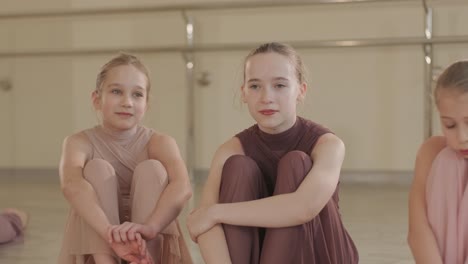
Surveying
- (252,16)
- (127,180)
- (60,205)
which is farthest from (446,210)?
(252,16)

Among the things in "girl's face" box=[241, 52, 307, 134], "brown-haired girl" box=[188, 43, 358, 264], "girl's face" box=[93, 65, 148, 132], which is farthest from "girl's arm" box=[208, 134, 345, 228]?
"girl's face" box=[93, 65, 148, 132]

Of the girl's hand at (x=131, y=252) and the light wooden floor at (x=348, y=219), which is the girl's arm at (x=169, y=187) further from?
the light wooden floor at (x=348, y=219)

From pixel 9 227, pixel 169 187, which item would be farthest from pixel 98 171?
pixel 9 227

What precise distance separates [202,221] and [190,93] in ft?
8.53

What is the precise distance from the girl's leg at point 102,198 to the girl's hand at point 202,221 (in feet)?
0.79

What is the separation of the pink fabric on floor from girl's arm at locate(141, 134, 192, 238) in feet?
1.72

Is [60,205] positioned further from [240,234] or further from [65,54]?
[240,234]

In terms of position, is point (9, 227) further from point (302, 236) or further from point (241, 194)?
point (302, 236)

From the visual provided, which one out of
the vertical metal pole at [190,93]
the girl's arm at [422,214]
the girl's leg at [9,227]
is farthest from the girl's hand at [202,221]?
the vertical metal pole at [190,93]

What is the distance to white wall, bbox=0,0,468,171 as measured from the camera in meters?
3.83

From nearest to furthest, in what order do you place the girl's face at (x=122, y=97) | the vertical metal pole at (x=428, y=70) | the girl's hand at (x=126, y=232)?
the girl's hand at (x=126, y=232) < the girl's face at (x=122, y=97) < the vertical metal pole at (x=428, y=70)

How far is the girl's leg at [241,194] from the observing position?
142 cm

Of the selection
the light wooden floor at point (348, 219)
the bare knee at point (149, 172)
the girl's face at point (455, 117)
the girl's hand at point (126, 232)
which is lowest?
the light wooden floor at point (348, 219)

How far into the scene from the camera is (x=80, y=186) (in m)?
1.61
